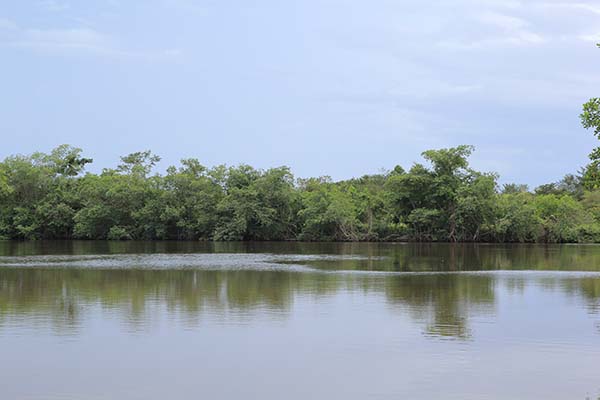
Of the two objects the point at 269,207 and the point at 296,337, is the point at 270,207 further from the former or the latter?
the point at 296,337

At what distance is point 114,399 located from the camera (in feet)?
30.9

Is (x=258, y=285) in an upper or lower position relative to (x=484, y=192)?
lower

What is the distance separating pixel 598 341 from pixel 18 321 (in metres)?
12.0

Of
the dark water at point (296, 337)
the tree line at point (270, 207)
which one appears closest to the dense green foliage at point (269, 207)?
the tree line at point (270, 207)

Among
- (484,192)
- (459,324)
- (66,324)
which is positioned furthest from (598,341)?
(484,192)

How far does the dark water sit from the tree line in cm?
3490

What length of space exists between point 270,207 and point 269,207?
21 cm

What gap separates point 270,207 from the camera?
214ft

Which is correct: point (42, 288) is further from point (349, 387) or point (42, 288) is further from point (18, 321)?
point (349, 387)

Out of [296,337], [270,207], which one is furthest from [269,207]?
[296,337]

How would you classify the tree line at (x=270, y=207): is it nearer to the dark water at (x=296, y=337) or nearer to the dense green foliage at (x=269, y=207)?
the dense green foliage at (x=269, y=207)

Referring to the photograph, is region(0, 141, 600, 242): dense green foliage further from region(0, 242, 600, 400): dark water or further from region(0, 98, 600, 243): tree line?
region(0, 242, 600, 400): dark water

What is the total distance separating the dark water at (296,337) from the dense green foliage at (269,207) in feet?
114

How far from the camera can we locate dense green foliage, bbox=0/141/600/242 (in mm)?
60375
